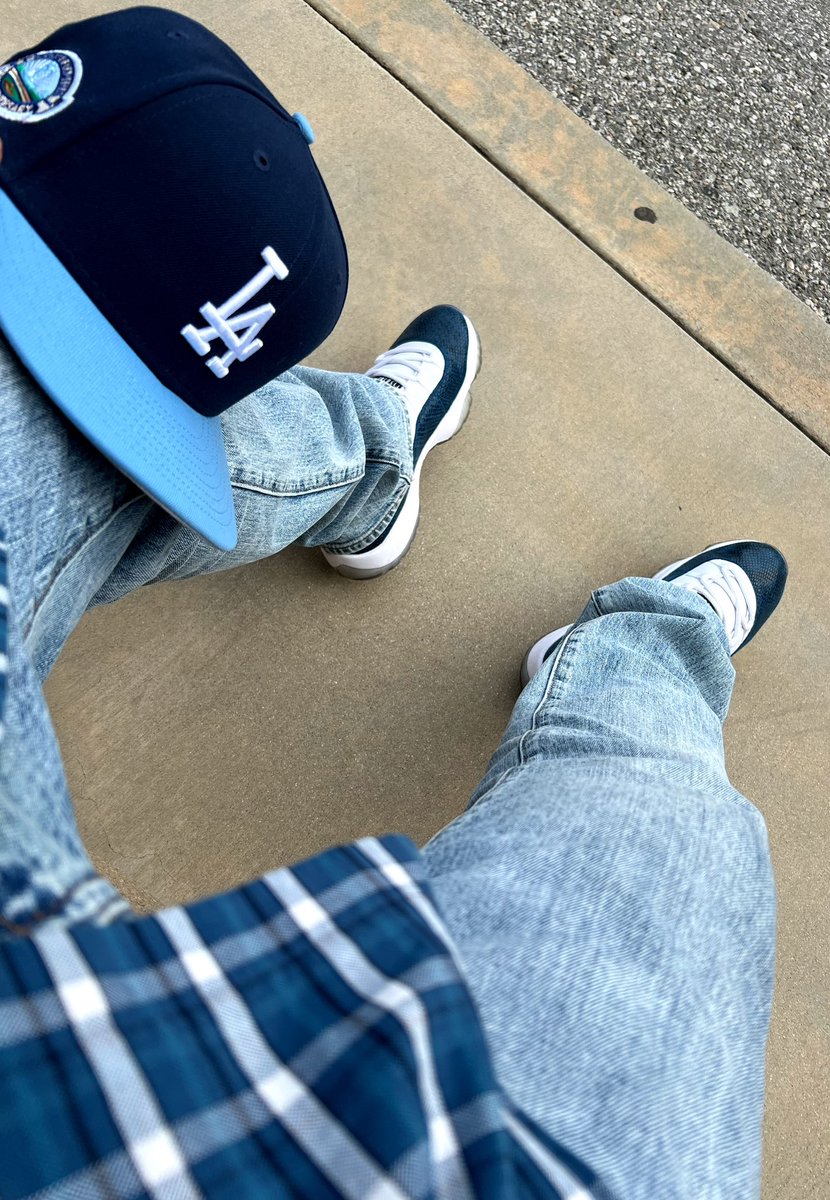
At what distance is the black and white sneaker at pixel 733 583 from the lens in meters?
1.25

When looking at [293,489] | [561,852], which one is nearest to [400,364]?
[293,489]

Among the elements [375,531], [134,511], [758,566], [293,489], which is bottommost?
[758,566]

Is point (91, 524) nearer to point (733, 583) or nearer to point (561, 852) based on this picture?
point (561, 852)

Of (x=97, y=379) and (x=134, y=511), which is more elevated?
(x=97, y=379)

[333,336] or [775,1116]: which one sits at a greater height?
[333,336]

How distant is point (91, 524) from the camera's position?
28.9 inches

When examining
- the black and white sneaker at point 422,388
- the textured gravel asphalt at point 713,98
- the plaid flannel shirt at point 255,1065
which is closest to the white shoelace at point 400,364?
the black and white sneaker at point 422,388

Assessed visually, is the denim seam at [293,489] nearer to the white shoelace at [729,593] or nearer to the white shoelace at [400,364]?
the white shoelace at [400,364]

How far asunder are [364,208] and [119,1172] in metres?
1.45

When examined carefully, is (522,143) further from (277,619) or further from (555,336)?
(277,619)

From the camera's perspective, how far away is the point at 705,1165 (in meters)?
0.53

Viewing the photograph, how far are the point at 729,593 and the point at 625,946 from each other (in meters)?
0.75

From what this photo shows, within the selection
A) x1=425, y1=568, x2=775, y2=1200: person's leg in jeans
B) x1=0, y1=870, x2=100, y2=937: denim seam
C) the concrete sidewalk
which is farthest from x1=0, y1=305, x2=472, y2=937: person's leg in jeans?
x1=425, y1=568, x2=775, y2=1200: person's leg in jeans

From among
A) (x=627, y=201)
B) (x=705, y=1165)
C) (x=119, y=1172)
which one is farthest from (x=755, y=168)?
(x=119, y=1172)
